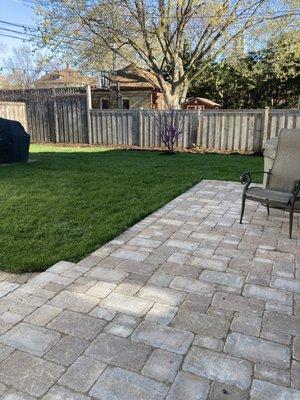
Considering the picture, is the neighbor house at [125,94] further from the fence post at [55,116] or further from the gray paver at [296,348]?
the gray paver at [296,348]

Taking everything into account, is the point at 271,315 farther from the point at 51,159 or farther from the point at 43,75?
the point at 43,75

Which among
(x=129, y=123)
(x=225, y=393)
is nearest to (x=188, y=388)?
(x=225, y=393)

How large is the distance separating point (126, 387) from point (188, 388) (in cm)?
31

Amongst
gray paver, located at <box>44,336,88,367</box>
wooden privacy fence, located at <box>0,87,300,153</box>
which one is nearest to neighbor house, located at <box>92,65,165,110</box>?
wooden privacy fence, located at <box>0,87,300,153</box>

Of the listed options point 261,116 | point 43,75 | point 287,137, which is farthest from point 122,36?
point 43,75

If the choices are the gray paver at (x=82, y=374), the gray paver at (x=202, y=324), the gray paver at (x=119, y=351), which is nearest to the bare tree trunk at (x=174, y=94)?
the gray paver at (x=202, y=324)

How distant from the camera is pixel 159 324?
2365 millimetres

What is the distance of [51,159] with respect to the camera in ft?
31.9

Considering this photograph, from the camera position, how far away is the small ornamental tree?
1139 cm

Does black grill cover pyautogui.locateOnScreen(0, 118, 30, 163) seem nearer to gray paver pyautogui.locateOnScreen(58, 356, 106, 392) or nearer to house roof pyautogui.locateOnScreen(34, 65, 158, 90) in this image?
gray paver pyautogui.locateOnScreen(58, 356, 106, 392)

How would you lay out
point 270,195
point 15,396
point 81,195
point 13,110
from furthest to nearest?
point 13,110, point 81,195, point 270,195, point 15,396

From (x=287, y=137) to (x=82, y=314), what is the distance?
3632mm

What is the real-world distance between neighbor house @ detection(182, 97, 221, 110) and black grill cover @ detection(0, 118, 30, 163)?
13.9 meters

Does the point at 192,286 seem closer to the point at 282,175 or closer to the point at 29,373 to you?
the point at 29,373
